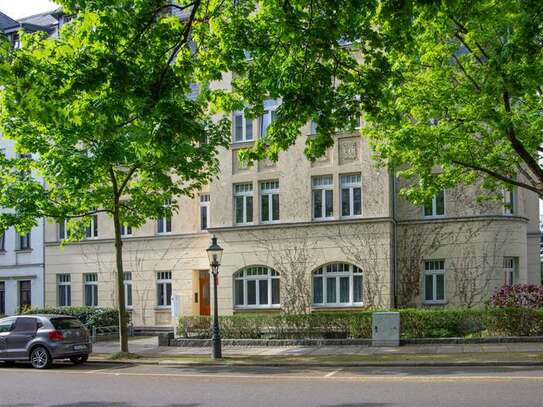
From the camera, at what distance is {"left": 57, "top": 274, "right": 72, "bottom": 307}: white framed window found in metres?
35.2

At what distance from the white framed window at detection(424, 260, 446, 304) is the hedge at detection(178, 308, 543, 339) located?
14.6 feet

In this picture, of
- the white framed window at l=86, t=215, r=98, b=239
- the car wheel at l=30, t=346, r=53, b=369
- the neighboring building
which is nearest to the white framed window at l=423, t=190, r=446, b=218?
the neighboring building

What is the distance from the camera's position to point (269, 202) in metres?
29.6

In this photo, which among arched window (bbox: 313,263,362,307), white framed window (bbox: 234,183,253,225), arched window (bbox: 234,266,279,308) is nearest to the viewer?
arched window (bbox: 313,263,362,307)

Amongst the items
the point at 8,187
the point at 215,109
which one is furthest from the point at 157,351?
the point at 215,109

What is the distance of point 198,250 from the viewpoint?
3166cm

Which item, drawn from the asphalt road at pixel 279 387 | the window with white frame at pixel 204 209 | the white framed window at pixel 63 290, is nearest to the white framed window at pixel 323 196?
the window with white frame at pixel 204 209

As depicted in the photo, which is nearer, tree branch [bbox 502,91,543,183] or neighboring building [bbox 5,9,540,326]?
tree branch [bbox 502,91,543,183]

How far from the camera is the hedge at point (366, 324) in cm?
2203

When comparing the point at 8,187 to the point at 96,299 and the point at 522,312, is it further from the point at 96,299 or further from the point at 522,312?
the point at 522,312

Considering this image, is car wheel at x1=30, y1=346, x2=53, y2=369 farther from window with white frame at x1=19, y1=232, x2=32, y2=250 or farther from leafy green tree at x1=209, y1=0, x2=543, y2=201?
window with white frame at x1=19, y1=232, x2=32, y2=250

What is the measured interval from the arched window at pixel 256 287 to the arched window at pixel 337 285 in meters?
1.74

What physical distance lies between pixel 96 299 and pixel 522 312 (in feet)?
64.9

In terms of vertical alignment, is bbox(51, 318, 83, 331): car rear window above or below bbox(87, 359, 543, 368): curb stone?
above
